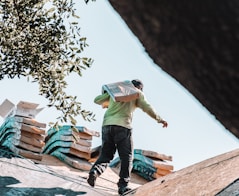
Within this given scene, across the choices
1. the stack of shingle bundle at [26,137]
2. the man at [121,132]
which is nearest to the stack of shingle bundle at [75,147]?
the stack of shingle bundle at [26,137]

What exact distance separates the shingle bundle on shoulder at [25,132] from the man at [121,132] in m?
2.54

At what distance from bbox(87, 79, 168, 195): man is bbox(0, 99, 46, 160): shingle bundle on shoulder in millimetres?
2543

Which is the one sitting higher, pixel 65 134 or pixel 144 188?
pixel 65 134

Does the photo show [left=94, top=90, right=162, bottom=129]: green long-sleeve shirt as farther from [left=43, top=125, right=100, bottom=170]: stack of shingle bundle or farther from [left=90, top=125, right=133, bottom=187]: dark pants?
[left=43, top=125, right=100, bottom=170]: stack of shingle bundle

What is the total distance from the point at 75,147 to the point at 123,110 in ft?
10.2

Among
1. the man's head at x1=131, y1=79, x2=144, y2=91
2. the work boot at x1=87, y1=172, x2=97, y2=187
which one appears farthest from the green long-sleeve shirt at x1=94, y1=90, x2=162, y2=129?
the work boot at x1=87, y1=172, x2=97, y2=187

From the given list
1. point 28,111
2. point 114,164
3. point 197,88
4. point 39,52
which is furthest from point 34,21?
point 197,88

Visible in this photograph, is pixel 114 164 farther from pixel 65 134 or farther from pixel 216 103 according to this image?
pixel 216 103

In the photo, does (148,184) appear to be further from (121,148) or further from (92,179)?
(92,179)

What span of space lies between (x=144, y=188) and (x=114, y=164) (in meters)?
4.21

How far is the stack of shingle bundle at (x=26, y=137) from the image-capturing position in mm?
9969

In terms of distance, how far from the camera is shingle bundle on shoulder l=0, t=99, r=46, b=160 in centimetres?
997

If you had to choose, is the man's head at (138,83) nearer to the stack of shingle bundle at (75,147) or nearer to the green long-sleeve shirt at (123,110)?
the green long-sleeve shirt at (123,110)

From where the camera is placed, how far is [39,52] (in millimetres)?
7129
